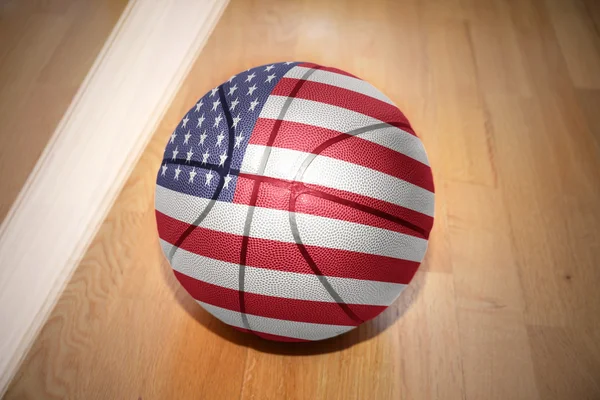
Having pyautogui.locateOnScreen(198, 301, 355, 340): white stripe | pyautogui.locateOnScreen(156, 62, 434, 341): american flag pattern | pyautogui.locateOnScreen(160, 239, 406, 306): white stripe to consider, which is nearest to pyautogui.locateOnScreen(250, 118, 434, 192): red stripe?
pyautogui.locateOnScreen(156, 62, 434, 341): american flag pattern

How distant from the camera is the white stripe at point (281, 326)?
1.19 meters

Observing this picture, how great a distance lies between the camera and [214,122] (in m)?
1.18

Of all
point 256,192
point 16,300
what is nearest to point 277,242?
point 256,192

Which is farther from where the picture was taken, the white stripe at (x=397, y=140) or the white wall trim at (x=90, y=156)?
the white wall trim at (x=90, y=156)

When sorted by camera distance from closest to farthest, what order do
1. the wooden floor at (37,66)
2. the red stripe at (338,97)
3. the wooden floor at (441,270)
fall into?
the red stripe at (338,97), the wooden floor at (441,270), the wooden floor at (37,66)

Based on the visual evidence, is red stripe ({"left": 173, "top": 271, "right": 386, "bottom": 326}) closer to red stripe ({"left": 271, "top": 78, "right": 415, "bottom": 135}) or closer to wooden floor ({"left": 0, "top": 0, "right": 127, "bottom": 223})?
red stripe ({"left": 271, "top": 78, "right": 415, "bottom": 135})

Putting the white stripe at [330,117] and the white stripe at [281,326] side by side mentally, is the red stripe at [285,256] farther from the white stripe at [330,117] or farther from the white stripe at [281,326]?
the white stripe at [330,117]

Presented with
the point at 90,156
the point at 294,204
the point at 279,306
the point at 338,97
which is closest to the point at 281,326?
the point at 279,306

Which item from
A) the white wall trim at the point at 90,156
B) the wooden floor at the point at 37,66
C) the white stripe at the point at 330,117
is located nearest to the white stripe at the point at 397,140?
the white stripe at the point at 330,117

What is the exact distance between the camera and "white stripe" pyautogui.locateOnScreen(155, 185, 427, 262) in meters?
1.07

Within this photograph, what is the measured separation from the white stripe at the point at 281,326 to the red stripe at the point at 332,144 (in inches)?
16.1

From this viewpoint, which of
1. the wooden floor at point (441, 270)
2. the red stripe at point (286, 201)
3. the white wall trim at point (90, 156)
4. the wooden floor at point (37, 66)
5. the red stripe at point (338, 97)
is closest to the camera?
the red stripe at point (286, 201)

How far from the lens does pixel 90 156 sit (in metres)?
1.94

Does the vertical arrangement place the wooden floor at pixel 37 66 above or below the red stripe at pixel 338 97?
below
